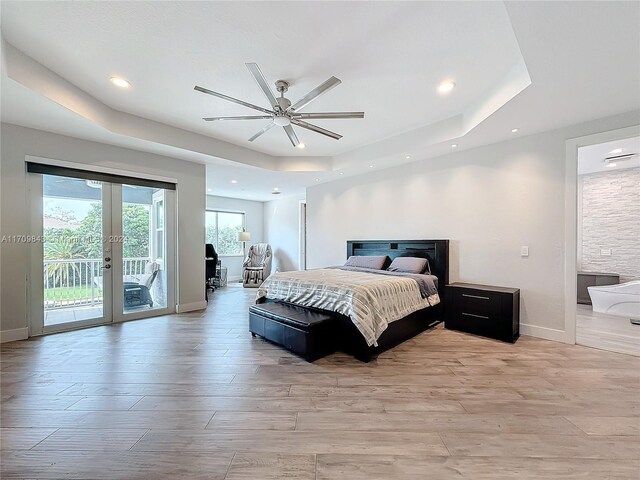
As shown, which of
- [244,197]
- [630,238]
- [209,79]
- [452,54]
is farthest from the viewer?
[244,197]

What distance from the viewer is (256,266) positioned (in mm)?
8000

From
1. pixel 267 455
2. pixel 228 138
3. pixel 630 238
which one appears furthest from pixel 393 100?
pixel 630 238

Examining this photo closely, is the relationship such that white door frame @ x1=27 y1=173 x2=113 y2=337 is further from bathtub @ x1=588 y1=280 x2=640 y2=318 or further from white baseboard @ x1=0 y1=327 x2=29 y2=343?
bathtub @ x1=588 y1=280 x2=640 y2=318

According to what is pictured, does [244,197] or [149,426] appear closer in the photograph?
[149,426]

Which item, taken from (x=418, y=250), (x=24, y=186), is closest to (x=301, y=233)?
(x=418, y=250)

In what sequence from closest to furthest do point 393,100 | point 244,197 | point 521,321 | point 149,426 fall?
point 149,426 → point 393,100 → point 521,321 → point 244,197

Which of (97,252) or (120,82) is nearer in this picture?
(120,82)

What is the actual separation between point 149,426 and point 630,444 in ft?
9.63

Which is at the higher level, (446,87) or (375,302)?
(446,87)

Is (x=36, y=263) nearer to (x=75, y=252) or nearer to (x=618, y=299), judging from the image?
(x=75, y=252)

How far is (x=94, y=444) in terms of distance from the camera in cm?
158

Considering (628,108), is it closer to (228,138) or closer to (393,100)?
(393,100)

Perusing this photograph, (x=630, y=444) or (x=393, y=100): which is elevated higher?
(x=393, y=100)

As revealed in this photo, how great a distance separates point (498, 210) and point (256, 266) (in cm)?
625
